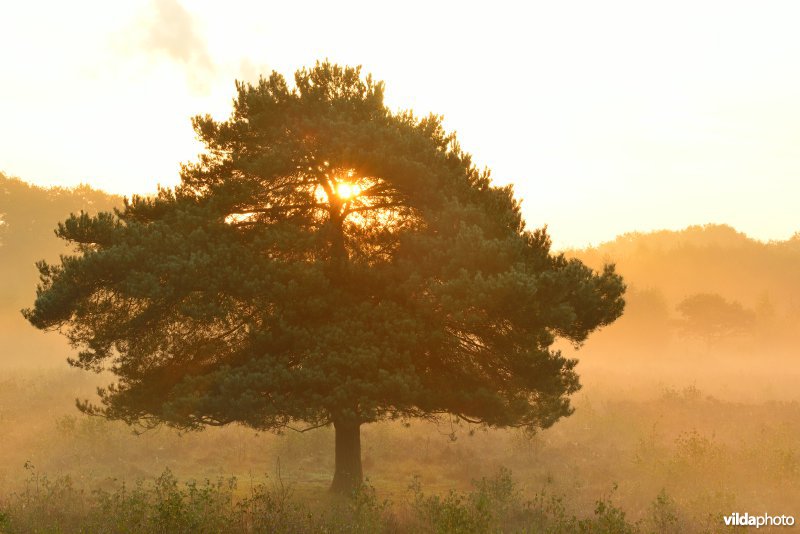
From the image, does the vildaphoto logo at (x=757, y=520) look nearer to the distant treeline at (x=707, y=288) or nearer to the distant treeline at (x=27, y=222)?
the distant treeline at (x=707, y=288)

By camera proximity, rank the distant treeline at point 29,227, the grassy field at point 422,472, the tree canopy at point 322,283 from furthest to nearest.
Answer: the distant treeline at point 29,227 < the tree canopy at point 322,283 < the grassy field at point 422,472

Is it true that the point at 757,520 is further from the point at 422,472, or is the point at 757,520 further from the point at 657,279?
the point at 657,279

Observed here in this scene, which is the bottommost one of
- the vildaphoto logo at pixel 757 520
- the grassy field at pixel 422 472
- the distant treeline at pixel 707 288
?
the vildaphoto logo at pixel 757 520

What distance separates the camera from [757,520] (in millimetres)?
16047

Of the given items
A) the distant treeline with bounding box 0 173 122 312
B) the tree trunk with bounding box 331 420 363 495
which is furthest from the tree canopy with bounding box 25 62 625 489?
the distant treeline with bounding box 0 173 122 312

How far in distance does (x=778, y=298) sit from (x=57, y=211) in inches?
4441

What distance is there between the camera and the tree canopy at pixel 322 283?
47.3ft

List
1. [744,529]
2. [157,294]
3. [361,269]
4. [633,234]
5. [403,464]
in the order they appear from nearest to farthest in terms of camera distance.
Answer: [157,294]
[744,529]
[361,269]
[403,464]
[633,234]

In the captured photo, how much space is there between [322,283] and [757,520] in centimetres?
1235

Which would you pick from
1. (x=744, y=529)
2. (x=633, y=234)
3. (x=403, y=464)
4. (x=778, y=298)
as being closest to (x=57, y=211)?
→ (x=403, y=464)

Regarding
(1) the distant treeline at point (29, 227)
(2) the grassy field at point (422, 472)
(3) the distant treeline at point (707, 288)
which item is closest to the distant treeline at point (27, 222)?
(1) the distant treeline at point (29, 227)

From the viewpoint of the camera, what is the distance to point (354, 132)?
15.6 metres

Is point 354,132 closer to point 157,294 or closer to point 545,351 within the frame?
point 157,294

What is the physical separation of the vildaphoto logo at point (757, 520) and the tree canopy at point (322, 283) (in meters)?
4.83
